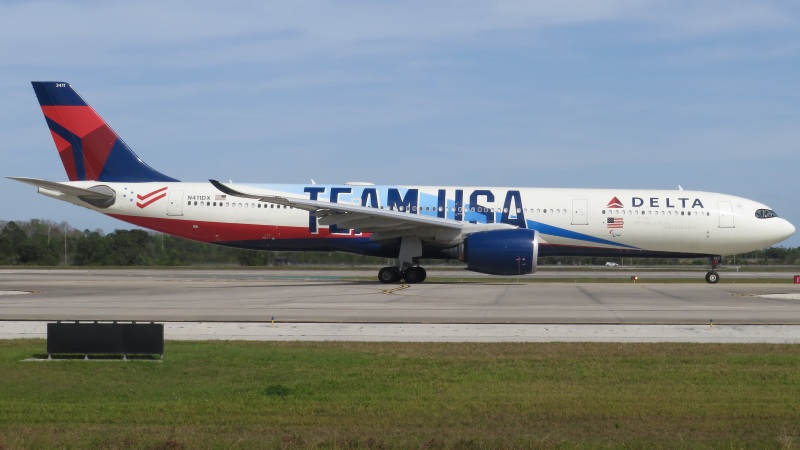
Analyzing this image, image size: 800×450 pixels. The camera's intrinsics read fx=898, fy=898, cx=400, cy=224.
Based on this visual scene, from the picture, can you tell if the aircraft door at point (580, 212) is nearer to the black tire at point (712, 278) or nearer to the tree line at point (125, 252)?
the black tire at point (712, 278)

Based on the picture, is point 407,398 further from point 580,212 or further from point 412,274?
point 580,212

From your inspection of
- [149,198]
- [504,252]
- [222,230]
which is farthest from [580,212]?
[149,198]

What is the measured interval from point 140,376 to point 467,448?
540cm

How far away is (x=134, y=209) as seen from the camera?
34344mm

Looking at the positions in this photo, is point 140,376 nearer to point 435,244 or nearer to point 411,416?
point 411,416

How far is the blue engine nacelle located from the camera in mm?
29625

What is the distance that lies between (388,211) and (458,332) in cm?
1645

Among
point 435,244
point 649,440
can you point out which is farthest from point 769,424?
point 435,244

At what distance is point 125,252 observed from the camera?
198ft

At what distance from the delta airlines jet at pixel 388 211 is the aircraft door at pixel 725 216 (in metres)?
0.04

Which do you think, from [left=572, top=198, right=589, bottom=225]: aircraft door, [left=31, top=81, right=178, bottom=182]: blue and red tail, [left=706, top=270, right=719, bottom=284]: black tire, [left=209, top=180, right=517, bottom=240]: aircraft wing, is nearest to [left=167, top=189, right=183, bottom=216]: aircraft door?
[left=31, top=81, right=178, bottom=182]: blue and red tail

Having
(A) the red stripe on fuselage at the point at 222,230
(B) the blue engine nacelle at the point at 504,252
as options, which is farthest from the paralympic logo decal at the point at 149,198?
(B) the blue engine nacelle at the point at 504,252

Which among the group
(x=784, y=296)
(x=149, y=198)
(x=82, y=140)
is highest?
(x=82, y=140)

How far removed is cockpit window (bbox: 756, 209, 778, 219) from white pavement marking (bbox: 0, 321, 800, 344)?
718 inches
